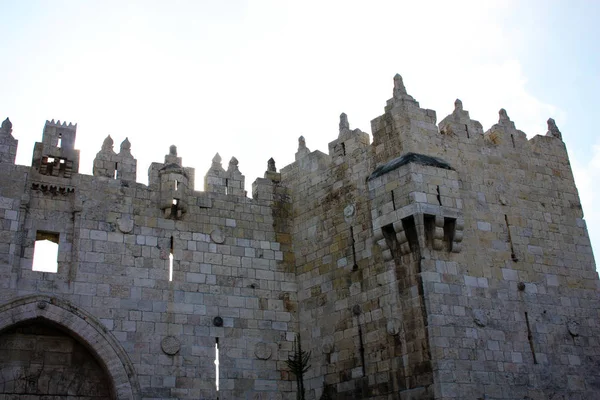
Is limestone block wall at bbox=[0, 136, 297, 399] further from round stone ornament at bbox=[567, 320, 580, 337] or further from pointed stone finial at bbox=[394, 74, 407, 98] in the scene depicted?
round stone ornament at bbox=[567, 320, 580, 337]

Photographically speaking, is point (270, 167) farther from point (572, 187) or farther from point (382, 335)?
point (572, 187)

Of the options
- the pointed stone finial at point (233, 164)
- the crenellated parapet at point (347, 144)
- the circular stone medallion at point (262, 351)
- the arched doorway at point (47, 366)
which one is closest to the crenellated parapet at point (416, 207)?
the crenellated parapet at point (347, 144)

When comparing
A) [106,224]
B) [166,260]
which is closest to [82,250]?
[106,224]

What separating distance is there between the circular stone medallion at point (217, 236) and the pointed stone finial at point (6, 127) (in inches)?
194

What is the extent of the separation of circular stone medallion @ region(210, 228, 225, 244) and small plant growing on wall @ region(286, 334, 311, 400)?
2.99 metres

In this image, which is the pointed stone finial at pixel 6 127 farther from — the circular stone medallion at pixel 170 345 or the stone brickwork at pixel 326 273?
the circular stone medallion at pixel 170 345

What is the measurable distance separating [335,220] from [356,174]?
117 centimetres

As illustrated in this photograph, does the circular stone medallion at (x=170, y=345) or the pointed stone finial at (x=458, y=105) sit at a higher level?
the pointed stone finial at (x=458, y=105)

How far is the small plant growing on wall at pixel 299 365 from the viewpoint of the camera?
16453 millimetres

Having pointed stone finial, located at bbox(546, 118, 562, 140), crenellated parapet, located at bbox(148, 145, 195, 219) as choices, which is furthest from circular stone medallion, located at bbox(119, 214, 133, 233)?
pointed stone finial, located at bbox(546, 118, 562, 140)

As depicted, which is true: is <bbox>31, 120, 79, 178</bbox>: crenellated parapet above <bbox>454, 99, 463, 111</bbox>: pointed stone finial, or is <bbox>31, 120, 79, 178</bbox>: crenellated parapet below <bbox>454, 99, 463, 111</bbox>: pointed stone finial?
below

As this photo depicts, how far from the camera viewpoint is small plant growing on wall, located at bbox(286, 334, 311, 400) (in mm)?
16453

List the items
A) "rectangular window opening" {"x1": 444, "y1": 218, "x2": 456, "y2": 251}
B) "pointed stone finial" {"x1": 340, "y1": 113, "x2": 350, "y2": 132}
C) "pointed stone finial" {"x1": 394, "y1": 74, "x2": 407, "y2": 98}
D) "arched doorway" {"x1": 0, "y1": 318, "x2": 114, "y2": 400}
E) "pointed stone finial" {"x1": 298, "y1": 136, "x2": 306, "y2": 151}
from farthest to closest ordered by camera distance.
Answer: "pointed stone finial" {"x1": 298, "y1": 136, "x2": 306, "y2": 151} < "pointed stone finial" {"x1": 340, "y1": 113, "x2": 350, "y2": 132} < "pointed stone finial" {"x1": 394, "y1": 74, "x2": 407, "y2": 98} < "rectangular window opening" {"x1": 444, "y1": 218, "x2": 456, "y2": 251} < "arched doorway" {"x1": 0, "y1": 318, "x2": 114, "y2": 400}

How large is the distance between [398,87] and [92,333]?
27.8 ft
